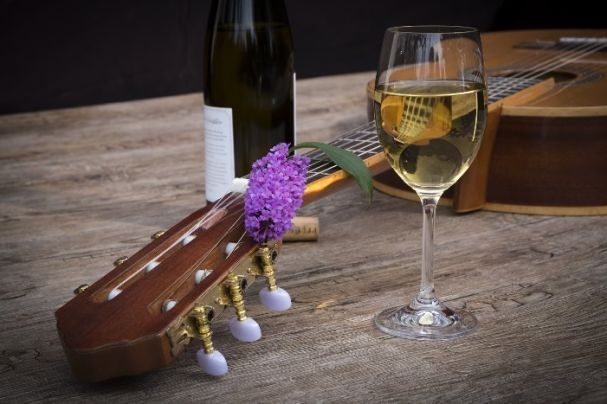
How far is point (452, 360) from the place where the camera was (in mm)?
788

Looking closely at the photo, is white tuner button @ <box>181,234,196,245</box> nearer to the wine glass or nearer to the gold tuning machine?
the gold tuning machine

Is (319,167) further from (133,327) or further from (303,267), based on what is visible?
(133,327)

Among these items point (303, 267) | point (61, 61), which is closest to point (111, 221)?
point (303, 267)

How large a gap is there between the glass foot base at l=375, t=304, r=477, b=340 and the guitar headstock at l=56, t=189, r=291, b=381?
0.12m

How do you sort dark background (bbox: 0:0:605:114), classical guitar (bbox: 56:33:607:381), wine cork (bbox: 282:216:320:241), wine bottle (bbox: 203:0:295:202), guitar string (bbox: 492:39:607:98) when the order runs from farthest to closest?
dark background (bbox: 0:0:605:114) → guitar string (bbox: 492:39:607:98) → wine bottle (bbox: 203:0:295:202) → wine cork (bbox: 282:216:320:241) → classical guitar (bbox: 56:33:607:381)

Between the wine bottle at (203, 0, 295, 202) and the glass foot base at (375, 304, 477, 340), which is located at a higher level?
the wine bottle at (203, 0, 295, 202)

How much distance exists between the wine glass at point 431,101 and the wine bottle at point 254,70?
0.45 m

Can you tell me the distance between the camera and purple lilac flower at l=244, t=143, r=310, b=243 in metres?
0.77

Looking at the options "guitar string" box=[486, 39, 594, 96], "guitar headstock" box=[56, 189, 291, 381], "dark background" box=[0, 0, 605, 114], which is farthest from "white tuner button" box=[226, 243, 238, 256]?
"dark background" box=[0, 0, 605, 114]

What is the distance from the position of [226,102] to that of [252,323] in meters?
0.57

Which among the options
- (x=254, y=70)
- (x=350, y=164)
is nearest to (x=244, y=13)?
(x=254, y=70)

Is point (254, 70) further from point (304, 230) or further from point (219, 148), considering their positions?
point (304, 230)

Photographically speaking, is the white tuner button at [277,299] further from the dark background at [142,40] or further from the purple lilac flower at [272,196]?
the dark background at [142,40]

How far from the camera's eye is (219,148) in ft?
3.70
